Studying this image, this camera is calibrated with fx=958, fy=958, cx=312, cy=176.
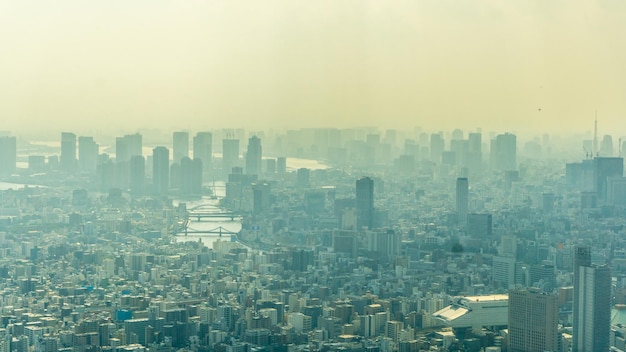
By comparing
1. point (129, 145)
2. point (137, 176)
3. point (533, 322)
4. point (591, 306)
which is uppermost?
point (129, 145)

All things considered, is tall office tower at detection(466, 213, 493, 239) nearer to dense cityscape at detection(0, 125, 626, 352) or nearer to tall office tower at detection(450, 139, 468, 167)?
dense cityscape at detection(0, 125, 626, 352)

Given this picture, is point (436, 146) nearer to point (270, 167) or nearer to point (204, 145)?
point (270, 167)

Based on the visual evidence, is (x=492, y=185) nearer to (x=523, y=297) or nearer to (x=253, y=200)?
(x=253, y=200)

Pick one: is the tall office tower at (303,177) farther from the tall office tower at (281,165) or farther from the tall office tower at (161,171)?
the tall office tower at (161,171)

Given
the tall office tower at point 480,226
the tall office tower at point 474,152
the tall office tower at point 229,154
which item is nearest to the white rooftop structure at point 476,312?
the tall office tower at point 480,226

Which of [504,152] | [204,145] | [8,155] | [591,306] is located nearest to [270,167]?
[204,145]
